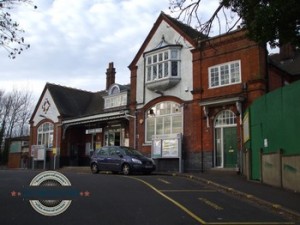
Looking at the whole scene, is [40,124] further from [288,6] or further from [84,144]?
[288,6]

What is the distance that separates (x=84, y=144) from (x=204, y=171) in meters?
16.4

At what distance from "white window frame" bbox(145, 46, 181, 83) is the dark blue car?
7314 mm

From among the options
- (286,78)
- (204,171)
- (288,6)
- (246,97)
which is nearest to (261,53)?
(246,97)

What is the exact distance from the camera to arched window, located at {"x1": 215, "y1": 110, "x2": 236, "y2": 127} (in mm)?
25936

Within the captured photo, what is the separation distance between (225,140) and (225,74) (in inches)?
158

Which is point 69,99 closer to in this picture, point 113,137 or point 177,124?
point 113,137

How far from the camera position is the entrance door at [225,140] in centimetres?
2575

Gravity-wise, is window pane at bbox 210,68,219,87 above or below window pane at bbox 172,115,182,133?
above

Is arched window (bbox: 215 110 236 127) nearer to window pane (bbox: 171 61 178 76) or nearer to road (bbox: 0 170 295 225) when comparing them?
window pane (bbox: 171 61 178 76)

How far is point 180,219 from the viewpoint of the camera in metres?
9.40

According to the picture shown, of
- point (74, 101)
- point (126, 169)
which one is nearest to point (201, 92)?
point (126, 169)

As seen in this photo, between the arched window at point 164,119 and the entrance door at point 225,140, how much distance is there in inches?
119

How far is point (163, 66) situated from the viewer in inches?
1178

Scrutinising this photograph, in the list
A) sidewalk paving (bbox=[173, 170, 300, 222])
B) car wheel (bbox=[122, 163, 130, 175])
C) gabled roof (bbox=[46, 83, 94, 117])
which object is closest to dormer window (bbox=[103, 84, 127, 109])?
gabled roof (bbox=[46, 83, 94, 117])
